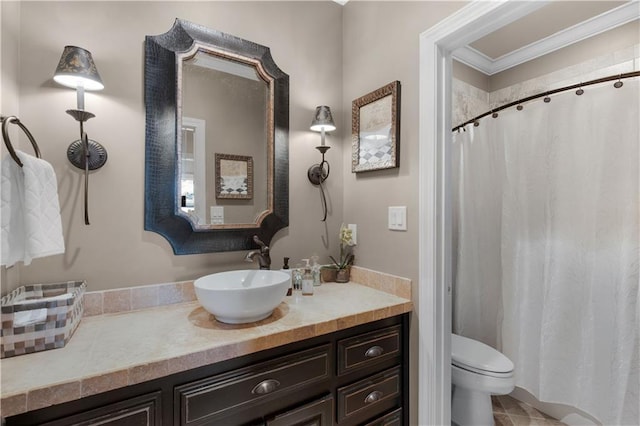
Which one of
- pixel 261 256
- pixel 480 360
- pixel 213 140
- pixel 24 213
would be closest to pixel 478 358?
pixel 480 360

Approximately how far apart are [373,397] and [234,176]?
121 cm

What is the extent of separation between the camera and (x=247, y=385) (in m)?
0.97

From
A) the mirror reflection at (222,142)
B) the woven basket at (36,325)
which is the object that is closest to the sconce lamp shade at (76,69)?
the mirror reflection at (222,142)

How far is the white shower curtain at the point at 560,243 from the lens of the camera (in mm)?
1532

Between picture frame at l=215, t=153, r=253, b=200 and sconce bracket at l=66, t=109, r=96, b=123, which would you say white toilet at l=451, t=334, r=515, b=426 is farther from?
sconce bracket at l=66, t=109, r=96, b=123

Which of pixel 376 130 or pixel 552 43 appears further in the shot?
pixel 552 43

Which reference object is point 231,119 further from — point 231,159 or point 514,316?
point 514,316

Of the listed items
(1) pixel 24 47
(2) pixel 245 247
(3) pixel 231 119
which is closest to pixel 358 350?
(2) pixel 245 247

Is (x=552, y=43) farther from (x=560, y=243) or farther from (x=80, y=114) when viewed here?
(x=80, y=114)

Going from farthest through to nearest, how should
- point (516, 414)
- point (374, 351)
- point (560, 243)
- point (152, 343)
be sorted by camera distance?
1. point (516, 414)
2. point (560, 243)
3. point (374, 351)
4. point (152, 343)

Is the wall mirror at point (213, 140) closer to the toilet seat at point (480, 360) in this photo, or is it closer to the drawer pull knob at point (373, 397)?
the drawer pull knob at point (373, 397)

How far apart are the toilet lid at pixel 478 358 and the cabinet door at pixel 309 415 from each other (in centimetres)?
95

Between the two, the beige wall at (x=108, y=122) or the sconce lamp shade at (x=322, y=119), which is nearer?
the beige wall at (x=108, y=122)

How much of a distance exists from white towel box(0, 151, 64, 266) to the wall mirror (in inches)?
17.2
